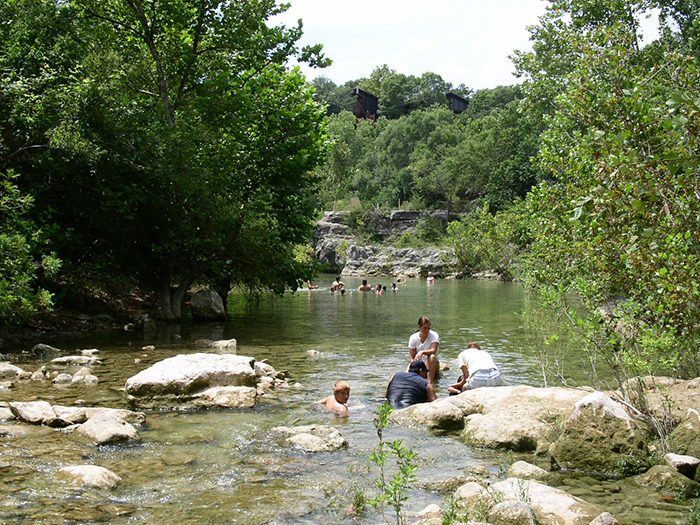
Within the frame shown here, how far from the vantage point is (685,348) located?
8383 millimetres

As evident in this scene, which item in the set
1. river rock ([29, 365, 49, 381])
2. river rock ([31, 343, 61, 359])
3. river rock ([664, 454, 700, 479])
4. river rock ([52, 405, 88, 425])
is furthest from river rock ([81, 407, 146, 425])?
river rock ([664, 454, 700, 479])

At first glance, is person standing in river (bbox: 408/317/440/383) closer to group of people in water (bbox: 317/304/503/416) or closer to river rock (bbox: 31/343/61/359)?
group of people in water (bbox: 317/304/503/416)

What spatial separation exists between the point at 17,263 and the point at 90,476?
8772 millimetres

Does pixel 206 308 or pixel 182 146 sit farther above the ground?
pixel 182 146

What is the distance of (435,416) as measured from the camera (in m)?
9.12

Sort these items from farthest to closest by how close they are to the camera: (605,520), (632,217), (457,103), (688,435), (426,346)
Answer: (457,103)
(426,346)
(632,217)
(688,435)
(605,520)

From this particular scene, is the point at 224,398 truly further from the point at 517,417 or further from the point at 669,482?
the point at 669,482

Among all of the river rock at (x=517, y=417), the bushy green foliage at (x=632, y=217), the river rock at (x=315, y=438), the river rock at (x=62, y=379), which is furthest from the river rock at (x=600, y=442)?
the river rock at (x=62, y=379)

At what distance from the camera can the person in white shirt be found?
11.0m

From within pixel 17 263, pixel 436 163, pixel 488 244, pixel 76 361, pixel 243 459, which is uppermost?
pixel 436 163

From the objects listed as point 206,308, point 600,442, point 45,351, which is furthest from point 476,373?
point 206,308

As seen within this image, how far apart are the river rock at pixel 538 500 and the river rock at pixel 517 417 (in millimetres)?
2135

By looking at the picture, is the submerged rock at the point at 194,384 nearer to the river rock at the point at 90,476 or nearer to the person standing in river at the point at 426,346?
the person standing in river at the point at 426,346

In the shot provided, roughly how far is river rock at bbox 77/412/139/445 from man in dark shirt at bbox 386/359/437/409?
175 inches
